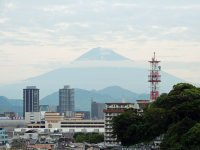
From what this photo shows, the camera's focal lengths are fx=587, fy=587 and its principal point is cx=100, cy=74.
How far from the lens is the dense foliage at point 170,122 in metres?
64.3

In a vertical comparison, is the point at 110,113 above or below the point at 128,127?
above

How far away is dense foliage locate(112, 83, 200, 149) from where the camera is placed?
64.3 metres

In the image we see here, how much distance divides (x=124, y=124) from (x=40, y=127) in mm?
113038

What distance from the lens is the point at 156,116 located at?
73250mm

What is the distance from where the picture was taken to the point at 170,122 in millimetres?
72875

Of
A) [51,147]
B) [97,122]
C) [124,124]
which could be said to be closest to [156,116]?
[124,124]

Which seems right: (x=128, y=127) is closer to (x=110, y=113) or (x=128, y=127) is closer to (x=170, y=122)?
(x=170, y=122)

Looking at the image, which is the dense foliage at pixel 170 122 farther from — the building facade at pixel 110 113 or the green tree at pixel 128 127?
the building facade at pixel 110 113

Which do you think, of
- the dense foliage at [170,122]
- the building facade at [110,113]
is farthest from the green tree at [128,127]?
the building facade at [110,113]

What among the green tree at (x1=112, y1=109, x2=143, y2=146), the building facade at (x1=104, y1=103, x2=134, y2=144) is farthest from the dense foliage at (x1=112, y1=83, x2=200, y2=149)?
the building facade at (x1=104, y1=103, x2=134, y2=144)

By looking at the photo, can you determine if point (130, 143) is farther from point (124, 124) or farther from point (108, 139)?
point (108, 139)

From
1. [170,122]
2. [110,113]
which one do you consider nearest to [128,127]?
[170,122]

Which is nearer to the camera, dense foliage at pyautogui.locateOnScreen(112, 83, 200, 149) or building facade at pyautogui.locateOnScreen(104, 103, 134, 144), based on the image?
dense foliage at pyautogui.locateOnScreen(112, 83, 200, 149)

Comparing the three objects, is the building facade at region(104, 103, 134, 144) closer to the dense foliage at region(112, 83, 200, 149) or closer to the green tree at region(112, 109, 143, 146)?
the dense foliage at region(112, 83, 200, 149)
